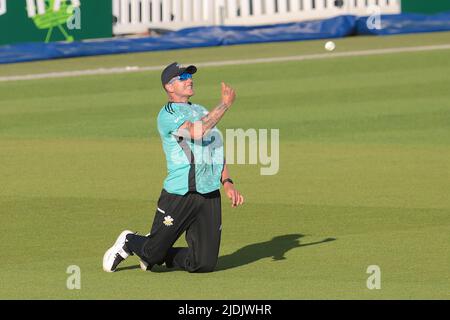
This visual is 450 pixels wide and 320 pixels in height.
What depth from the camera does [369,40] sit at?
26172 mm

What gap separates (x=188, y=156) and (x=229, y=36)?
16.5 m

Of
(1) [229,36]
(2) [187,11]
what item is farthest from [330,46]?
(2) [187,11]

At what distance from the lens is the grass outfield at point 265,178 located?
33.7 feet

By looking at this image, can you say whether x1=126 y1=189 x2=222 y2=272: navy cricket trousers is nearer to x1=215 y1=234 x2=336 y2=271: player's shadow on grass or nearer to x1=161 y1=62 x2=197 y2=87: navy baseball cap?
x1=215 y1=234 x2=336 y2=271: player's shadow on grass

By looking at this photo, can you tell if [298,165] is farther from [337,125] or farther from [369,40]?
[369,40]

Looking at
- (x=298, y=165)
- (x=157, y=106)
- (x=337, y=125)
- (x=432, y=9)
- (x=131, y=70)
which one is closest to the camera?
(x=298, y=165)

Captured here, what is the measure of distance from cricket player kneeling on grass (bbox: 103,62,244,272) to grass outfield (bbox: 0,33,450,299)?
0.20 m


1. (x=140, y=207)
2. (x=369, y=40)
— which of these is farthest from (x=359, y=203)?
(x=369, y=40)

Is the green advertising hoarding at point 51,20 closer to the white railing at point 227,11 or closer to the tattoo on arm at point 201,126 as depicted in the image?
the white railing at point 227,11

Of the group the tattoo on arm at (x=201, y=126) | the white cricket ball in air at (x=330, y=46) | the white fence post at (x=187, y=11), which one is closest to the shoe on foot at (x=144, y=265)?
the tattoo on arm at (x=201, y=126)

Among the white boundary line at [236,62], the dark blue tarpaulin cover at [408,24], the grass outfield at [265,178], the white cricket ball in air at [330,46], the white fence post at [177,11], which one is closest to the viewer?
the grass outfield at [265,178]

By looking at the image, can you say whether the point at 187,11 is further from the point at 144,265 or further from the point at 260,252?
the point at 144,265

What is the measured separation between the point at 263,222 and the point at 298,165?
3162 mm

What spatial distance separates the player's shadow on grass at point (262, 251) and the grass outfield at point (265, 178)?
2cm
